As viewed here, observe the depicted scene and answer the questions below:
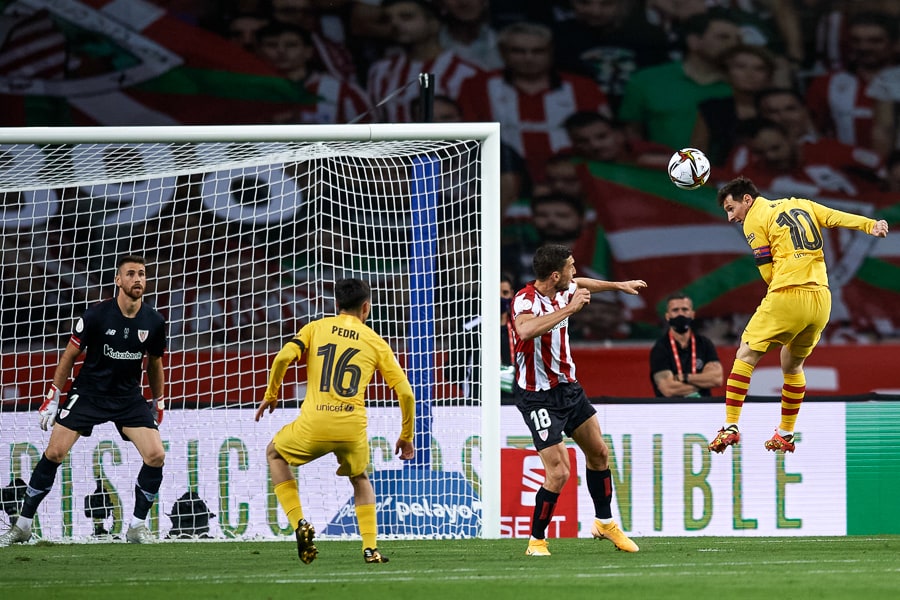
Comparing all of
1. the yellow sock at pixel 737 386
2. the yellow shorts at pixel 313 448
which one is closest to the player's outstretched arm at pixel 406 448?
the yellow shorts at pixel 313 448

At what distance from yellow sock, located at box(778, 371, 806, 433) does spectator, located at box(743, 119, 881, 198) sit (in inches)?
235

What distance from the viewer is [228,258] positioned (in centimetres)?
1252

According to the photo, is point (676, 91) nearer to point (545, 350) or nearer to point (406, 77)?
point (406, 77)

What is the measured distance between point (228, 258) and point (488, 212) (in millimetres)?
3308

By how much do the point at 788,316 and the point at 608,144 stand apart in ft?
20.9

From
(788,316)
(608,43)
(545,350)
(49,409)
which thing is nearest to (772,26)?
(608,43)

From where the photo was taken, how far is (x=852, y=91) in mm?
15594

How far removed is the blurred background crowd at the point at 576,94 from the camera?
15.2 metres

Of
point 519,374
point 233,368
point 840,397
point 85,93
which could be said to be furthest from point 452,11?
point 519,374

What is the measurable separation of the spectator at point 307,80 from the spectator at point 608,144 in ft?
7.54

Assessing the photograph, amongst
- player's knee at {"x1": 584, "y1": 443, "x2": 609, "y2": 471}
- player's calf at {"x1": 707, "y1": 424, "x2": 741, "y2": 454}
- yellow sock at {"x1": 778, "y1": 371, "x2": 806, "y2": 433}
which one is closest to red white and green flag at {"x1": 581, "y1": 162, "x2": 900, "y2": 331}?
yellow sock at {"x1": 778, "y1": 371, "x2": 806, "y2": 433}

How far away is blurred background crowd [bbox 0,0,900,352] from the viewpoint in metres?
15.2

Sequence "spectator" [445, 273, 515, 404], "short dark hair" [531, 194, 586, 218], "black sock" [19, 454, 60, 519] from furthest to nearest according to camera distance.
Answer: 1. "short dark hair" [531, 194, 586, 218]
2. "spectator" [445, 273, 515, 404]
3. "black sock" [19, 454, 60, 519]

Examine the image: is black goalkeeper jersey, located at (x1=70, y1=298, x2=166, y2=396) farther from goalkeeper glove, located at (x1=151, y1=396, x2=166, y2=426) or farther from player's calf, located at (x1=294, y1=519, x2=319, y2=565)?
player's calf, located at (x1=294, y1=519, x2=319, y2=565)
